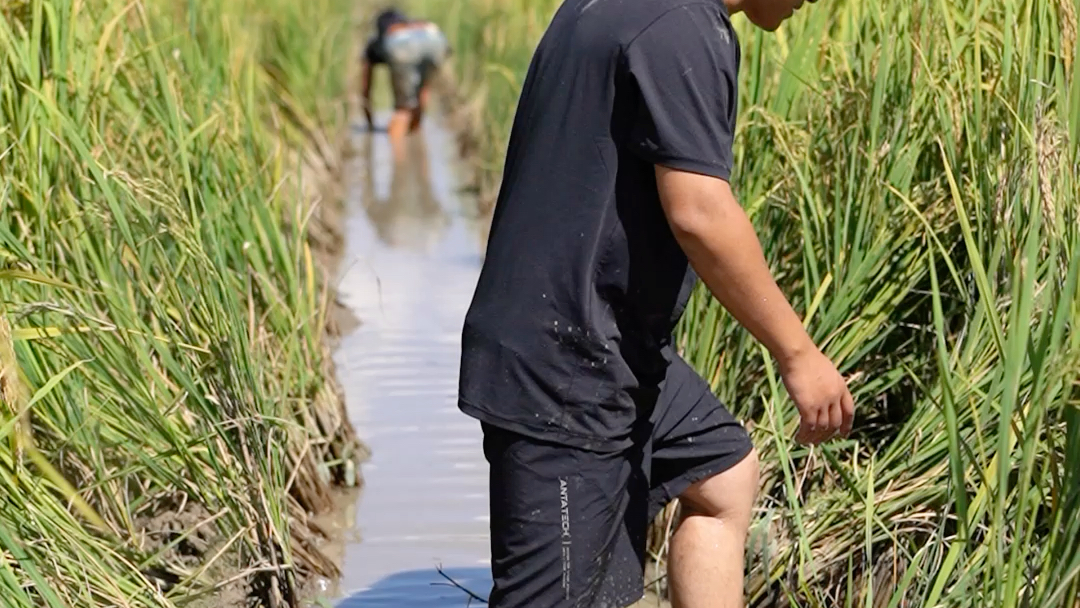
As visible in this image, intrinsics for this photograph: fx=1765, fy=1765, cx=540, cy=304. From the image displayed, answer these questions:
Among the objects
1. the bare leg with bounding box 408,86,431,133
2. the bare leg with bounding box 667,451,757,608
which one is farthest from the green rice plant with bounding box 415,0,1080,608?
the bare leg with bounding box 408,86,431,133

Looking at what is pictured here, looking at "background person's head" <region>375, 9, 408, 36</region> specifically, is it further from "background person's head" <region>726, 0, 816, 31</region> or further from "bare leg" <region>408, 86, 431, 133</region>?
"background person's head" <region>726, 0, 816, 31</region>

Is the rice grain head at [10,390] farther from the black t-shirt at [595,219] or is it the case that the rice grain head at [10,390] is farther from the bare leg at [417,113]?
the bare leg at [417,113]

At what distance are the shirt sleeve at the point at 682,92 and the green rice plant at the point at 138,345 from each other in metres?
0.99

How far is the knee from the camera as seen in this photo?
2.91 meters

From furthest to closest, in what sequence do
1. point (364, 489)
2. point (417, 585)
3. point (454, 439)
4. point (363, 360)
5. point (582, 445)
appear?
1. point (363, 360)
2. point (454, 439)
3. point (364, 489)
4. point (417, 585)
5. point (582, 445)

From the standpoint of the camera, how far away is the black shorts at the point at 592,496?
276 cm

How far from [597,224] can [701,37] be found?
322 millimetres

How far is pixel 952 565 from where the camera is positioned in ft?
9.05

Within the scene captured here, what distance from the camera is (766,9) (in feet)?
8.96

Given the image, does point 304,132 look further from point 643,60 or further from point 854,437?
point 643,60

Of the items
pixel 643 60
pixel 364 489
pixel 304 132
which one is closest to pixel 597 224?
pixel 643 60

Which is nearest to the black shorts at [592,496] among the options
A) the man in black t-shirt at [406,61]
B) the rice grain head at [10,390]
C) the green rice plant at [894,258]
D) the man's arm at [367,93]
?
the green rice plant at [894,258]

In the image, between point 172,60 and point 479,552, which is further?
point 172,60

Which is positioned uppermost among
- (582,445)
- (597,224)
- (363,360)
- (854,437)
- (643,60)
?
(643,60)
